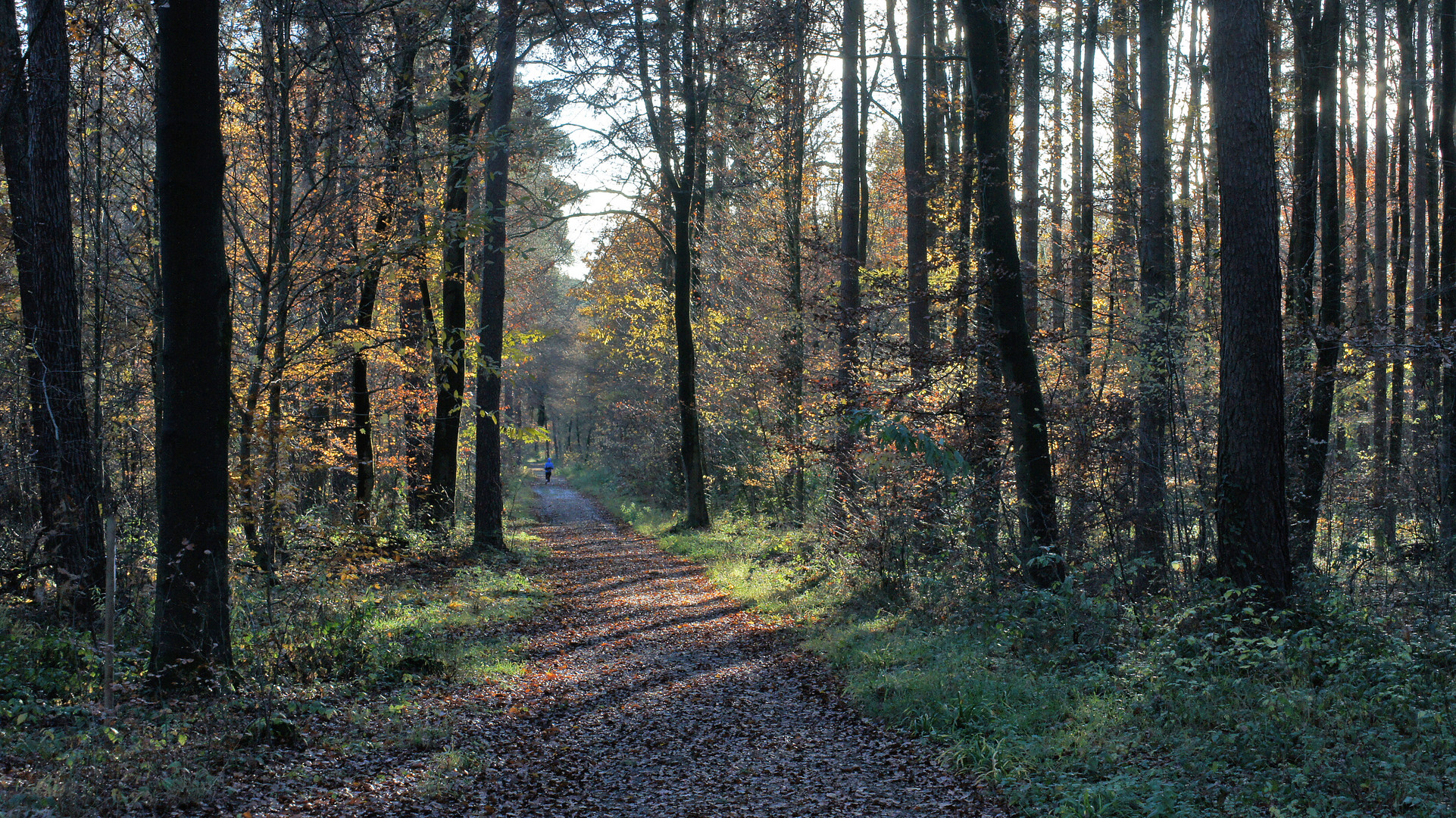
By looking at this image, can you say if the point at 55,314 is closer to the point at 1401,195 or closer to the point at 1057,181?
the point at 1057,181

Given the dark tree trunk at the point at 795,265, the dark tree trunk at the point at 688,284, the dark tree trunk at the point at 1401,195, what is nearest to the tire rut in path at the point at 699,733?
the dark tree trunk at the point at 795,265

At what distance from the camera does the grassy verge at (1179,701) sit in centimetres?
436

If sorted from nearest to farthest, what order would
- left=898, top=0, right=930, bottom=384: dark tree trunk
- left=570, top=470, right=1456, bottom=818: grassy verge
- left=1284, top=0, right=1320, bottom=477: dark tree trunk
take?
1. left=570, top=470, right=1456, bottom=818: grassy verge
2. left=1284, top=0, right=1320, bottom=477: dark tree trunk
3. left=898, top=0, right=930, bottom=384: dark tree trunk

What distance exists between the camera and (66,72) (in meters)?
8.00

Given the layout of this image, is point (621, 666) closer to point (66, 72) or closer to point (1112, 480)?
point (1112, 480)

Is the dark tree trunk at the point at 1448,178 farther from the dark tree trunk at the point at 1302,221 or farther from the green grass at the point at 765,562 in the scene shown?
the green grass at the point at 765,562

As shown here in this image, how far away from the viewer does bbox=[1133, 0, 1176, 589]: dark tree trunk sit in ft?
30.7

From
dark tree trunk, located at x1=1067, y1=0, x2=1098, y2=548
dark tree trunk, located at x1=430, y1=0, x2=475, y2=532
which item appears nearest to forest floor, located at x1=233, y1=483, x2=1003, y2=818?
dark tree trunk, located at x1=1067, y1=0, x2=1098, y2=548

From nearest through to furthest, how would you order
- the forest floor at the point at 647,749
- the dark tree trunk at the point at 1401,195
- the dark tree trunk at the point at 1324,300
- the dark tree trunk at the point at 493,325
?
1. the forest floor at the point at 647,749
2. the dark tree trunk at the point at 1324,300
3. the dark tree trunk at the point at 1401,195
4. the dark tree trunk at the point at 493,325

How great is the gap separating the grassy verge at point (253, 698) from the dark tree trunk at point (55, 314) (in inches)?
33.1

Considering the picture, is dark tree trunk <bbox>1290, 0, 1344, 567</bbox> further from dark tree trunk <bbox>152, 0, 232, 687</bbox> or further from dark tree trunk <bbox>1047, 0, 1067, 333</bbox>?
dark tree trunk <bbox>152, 0, 232, 687</bbox>

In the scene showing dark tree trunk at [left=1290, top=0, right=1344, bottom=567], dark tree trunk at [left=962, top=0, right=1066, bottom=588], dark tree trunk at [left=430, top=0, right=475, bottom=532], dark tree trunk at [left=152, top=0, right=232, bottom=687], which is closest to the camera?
dark tree trunk at [left=152, top=0, right=232, bottom=687]

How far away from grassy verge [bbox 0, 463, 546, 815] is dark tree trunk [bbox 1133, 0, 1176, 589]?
713cm

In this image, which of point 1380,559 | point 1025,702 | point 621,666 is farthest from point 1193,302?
point 621,666
